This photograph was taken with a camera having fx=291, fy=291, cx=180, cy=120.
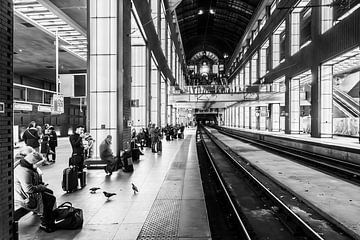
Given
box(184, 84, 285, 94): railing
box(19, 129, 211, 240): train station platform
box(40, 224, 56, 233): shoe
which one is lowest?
box(19, 129, 211, 240): train station platform

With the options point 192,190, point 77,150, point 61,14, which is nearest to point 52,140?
point 77,150

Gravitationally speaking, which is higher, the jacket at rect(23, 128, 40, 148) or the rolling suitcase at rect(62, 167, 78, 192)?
the jacket at rect(23, 128, 40, 148)

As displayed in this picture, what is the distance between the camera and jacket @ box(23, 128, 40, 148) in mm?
11508

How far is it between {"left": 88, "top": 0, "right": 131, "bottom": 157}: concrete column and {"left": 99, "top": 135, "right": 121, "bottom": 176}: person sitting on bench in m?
1.84

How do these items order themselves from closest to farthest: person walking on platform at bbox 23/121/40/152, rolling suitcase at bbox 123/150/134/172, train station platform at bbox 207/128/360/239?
train station platform at bbox 207/128/360/239 < rolling suitcase at bbox 123/150/134/172 < person walking on platform at bbox 23/121/40/152

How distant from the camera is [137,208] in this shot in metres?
6.03

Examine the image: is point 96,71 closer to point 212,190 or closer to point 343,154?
point 212,190

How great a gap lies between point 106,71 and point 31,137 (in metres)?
3.97

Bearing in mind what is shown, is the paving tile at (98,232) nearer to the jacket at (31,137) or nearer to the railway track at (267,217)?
the railway track at (267,217)

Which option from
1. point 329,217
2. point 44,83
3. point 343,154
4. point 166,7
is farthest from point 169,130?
point 329,217

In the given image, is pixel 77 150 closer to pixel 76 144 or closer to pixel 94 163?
pixel 76 144

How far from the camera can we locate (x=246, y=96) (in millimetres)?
35156

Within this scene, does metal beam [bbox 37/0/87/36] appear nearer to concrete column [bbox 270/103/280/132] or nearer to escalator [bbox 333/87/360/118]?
escalator [bbox 333/87/360/118]

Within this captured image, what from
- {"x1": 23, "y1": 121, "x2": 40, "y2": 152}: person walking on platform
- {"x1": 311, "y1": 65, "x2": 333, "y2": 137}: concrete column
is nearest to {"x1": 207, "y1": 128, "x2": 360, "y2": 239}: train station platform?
{"x1": 23, "y1": 121, "x2": 40, "y2": 152}: person walking on platform
